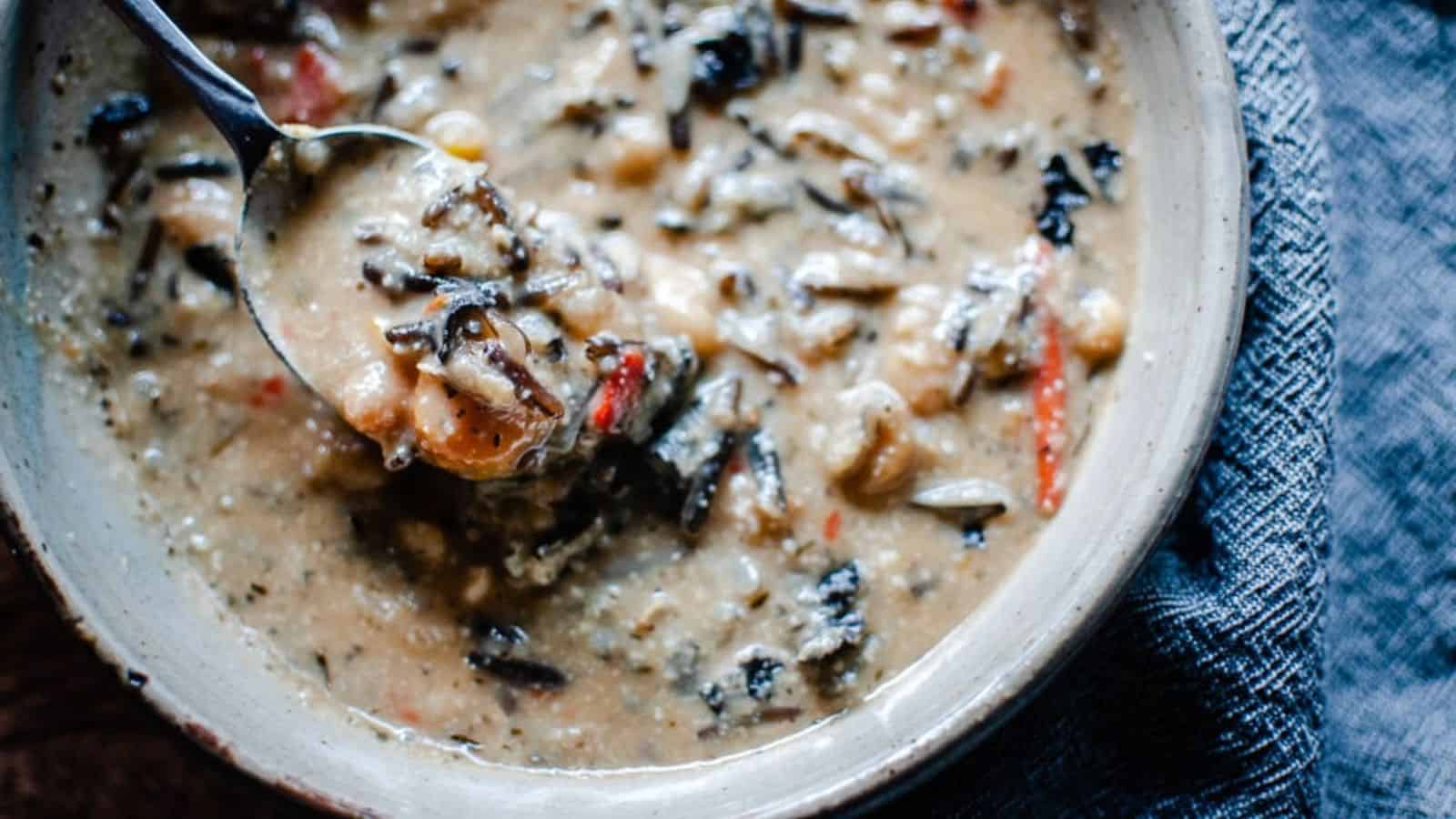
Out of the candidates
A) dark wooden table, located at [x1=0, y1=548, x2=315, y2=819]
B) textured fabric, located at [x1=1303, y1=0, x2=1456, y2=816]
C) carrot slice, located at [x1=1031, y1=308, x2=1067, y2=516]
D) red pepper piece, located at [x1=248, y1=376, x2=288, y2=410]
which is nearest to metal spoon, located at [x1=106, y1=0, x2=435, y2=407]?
red pepper piece, located at [x1=248, y1=376, x2=288, y2=410]

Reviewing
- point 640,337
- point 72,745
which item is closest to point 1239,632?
point 640,337

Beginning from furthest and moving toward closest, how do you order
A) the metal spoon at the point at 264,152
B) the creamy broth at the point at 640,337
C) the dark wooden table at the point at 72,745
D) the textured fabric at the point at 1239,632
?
the dark wooden table at the point at 72,745
the textured fabric at the point at 1239,632
the creamy broth at the point at 640,337
the metal spoon at the point at 264,152

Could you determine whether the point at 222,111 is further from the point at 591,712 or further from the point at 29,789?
the point at 29,789

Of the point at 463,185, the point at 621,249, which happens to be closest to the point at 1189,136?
the point at 621,249

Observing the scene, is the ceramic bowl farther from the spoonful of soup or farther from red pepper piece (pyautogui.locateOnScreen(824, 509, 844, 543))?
the spoonful of soup

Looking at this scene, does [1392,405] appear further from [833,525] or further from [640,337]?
[640,337]

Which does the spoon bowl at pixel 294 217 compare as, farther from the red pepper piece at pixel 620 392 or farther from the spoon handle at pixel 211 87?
the red pepper piece at pixel 620 392

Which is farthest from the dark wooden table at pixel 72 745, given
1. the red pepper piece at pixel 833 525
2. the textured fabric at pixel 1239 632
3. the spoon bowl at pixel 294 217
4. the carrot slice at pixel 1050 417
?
the carrot slice at pixel 1050 417
